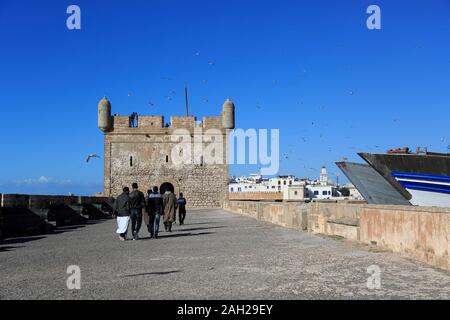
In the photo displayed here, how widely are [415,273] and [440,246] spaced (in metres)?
0.55

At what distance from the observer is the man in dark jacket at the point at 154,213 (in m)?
11.1

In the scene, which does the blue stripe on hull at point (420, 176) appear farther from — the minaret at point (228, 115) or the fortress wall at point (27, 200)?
the minaret at point (228, 115)

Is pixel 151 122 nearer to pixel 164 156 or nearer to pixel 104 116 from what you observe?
pixel 164 156

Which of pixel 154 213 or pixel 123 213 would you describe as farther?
pixel 154 213

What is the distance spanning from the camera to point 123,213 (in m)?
10.7

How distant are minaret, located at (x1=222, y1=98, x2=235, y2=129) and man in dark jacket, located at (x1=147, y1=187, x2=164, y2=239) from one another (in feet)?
93.8

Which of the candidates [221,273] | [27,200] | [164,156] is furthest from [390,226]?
[164,156]

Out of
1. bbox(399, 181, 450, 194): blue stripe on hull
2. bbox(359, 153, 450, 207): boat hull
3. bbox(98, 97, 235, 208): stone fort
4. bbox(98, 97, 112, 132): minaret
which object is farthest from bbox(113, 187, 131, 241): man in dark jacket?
bbox(98, 97, 112, 132): minaret

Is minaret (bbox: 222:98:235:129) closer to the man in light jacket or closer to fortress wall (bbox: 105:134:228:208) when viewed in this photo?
fortress wall (bbox: 105:134:228:208)

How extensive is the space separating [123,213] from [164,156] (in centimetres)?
3048

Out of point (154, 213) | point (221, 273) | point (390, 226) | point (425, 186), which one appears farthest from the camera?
point (425, 186)

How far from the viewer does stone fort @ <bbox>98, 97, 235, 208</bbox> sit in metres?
40.6

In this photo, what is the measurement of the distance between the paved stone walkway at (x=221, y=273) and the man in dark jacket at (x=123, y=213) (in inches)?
79.8
